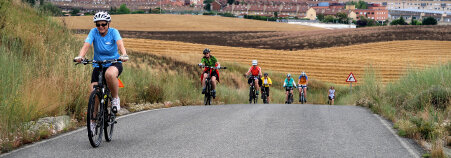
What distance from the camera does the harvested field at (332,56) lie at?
51438mm

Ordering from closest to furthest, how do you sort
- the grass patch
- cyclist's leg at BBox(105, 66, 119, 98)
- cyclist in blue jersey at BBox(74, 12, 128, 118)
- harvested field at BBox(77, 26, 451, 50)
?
cyclist's leg at BBox(105, 66, 119, 98) < cyclist in blue jersey at BBox(74, 12, 128, 118) < the grass patch < harvested field at BBox(77, 26, 451, 50)

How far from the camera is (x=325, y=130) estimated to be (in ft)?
35.0

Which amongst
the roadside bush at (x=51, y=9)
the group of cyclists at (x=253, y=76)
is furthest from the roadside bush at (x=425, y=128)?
the roadside bush at (x=51, y=9)

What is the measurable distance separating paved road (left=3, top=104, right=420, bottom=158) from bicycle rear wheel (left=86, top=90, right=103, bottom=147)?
147 mm

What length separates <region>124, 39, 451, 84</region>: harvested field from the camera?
51438 millimetres

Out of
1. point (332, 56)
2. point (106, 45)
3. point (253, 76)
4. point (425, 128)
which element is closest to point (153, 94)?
point (253, 76)

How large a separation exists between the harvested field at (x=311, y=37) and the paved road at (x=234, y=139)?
64.9 metres

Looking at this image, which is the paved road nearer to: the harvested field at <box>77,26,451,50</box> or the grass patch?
the grass patch

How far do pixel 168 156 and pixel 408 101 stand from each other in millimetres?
8669

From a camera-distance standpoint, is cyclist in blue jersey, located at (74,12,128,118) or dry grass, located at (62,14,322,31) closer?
cyclist in blue jersey, located at (74,12,128,118)

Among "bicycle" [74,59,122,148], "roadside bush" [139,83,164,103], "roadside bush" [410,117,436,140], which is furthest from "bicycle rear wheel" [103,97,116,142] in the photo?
"roadside bush" [139,83,164,103]

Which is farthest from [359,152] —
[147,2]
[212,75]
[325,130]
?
[147,2]

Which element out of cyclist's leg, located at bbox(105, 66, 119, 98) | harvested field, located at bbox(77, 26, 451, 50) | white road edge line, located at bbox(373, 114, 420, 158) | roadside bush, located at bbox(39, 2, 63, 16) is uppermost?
roadside bush, located at bbox(39, 2, 63, 16)

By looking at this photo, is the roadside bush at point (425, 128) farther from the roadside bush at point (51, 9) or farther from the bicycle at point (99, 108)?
the roadside bush at point (51, 9)
